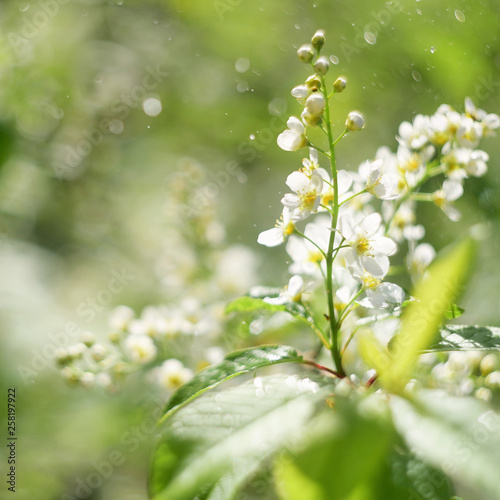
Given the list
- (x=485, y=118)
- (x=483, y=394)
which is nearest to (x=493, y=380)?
(x=483, y=394)

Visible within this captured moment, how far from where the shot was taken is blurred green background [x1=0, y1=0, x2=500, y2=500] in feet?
4.48

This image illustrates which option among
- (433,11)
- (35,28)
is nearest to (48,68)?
(35,28)

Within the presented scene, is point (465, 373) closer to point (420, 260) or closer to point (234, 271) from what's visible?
point (420, 260)

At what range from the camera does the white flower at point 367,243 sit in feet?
2.07

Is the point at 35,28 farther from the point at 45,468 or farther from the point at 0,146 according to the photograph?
the point at 45,468

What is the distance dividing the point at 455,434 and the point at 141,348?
85 cm

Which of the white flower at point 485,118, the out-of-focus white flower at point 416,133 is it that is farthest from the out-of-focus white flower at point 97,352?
the white flower at point 485,118

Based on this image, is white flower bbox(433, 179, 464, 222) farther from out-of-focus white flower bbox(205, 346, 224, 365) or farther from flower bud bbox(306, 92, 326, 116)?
out-of-focus white flower bbox(205, 346, 224, 365)

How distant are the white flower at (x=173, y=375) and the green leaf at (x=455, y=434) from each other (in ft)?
2.15

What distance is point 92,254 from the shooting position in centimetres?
235

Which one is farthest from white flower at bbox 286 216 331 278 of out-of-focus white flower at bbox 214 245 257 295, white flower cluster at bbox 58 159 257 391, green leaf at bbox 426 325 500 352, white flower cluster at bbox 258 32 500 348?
out-of-focus white flower at bbox 214 245 257 295

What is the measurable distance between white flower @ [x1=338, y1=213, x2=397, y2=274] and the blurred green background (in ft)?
1.76

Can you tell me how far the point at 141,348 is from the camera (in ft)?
3.76

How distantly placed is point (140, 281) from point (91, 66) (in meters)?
0.98
